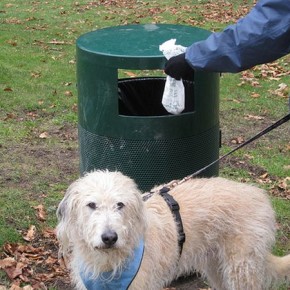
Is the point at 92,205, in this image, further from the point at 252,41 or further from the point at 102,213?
the point at 252,41

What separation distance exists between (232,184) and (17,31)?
9644 millimetres

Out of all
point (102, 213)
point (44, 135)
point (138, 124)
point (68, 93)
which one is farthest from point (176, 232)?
point (68, 93)

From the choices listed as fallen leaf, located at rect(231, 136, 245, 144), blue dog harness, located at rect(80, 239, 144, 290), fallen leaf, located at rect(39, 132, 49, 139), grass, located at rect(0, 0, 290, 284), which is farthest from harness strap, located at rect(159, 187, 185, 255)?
fallen leaf, located at rect(39, 132, 49, 139)

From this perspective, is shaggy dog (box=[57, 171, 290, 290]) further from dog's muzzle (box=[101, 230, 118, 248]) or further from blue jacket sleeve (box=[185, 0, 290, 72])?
blue jacket sleeve (box=[185, 0, 290, 72])

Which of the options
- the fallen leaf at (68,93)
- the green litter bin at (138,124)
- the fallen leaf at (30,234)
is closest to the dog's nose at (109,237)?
the green litter bin at (138,124)

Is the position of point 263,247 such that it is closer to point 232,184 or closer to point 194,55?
point 232,184

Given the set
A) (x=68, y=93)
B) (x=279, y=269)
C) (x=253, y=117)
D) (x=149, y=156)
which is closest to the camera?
(x=279, y=269)

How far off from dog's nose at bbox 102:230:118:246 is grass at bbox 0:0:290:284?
1592 millimetres

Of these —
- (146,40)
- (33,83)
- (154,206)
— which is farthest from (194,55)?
(33,83)

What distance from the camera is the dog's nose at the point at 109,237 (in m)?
2.86

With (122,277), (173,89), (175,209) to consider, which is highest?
(173,89)

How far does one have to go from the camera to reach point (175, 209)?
354 cm

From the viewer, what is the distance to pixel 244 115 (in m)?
7.60

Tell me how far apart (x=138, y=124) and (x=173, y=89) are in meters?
0.47
